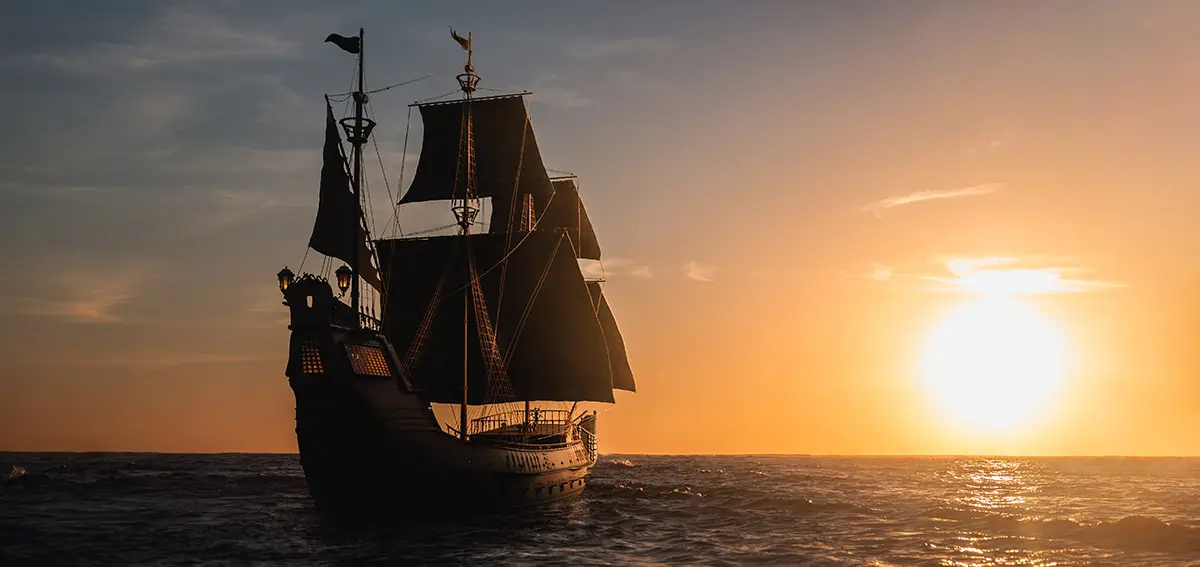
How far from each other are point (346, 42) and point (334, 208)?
8026 millimetres

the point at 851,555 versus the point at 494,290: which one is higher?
the point at 494,290

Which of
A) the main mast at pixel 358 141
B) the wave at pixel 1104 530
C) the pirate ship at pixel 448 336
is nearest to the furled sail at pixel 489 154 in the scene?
the pirate ship at pixel 448 336

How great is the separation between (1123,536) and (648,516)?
81.5 ft

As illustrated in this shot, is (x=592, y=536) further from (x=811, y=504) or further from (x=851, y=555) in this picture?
(x=811, y=504)

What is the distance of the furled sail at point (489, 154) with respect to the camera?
203 ft

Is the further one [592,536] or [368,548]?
[592,536]

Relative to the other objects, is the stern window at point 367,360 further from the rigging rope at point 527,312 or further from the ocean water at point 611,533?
the rigging rope at point 527,312

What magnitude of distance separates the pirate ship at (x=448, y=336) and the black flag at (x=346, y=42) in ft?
0.28

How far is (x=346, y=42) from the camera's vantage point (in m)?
46.1

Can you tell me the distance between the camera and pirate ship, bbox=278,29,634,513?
131 feet

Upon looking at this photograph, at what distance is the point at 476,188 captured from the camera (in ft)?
199

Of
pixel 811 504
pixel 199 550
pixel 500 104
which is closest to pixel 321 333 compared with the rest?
pixel 199 550

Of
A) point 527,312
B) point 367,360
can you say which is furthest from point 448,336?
point 367,360

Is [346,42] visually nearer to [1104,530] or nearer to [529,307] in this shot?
[529,307]
